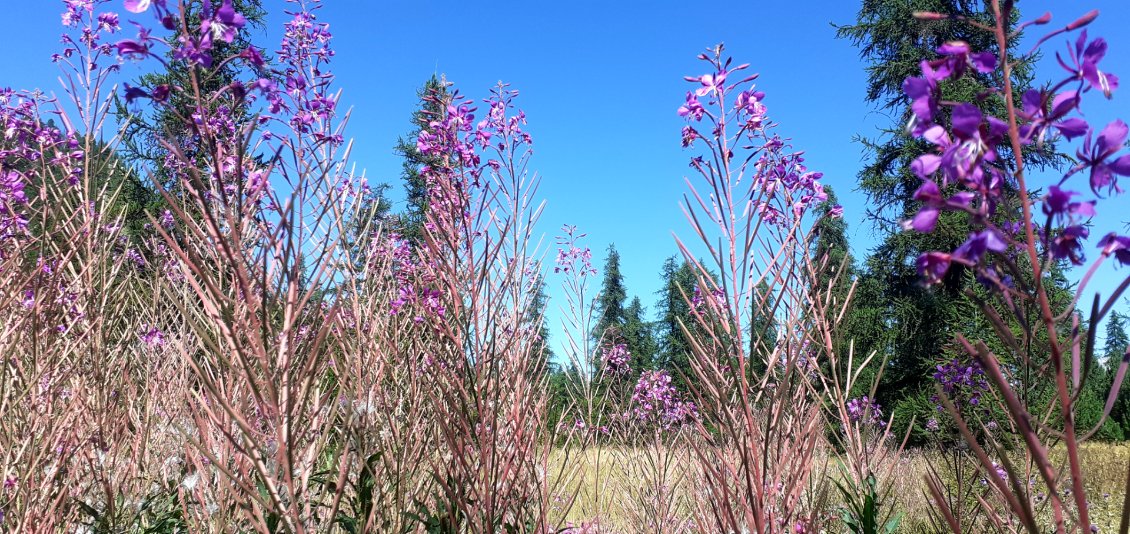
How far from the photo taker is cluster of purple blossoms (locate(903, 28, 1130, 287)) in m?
0.69

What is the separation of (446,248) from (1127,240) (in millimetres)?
1674

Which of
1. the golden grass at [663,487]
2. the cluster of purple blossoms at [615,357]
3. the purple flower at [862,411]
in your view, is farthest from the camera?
the cluster of purple blossoms at [615,357]

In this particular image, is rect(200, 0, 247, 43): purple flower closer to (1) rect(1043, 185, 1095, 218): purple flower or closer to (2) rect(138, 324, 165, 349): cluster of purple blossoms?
(1) rect(1043, 185, 1095, 218): purple flower

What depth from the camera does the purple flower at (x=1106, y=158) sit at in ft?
2.35

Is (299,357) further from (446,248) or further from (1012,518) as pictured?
(1012,518)

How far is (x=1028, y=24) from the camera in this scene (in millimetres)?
771

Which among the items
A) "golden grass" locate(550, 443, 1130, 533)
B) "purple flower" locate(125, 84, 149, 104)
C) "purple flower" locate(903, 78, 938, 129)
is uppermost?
"purple flower" locate(125, 84, 149, 104)

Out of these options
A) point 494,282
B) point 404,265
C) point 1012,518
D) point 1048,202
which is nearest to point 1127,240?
point 1048,202

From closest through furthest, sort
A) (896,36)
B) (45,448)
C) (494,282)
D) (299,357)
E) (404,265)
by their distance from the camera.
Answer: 1. (299,357)
2. (45,448)
3. (494,282)
4. (404,265)
5. (896,36)

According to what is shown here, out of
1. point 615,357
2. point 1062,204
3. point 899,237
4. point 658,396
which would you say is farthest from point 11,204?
point 899,237

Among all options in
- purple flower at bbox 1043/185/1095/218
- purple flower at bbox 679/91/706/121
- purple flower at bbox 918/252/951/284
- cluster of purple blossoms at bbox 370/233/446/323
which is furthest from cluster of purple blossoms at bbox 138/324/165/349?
purple flower at bbox 1043/185/1095/218

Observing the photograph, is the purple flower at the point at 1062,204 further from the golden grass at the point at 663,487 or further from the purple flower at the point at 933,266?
the golden grass at the point at 663,487

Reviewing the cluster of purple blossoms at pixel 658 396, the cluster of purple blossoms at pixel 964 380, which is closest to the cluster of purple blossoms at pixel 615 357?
the cluster of purple blossoms at pixel 658 396

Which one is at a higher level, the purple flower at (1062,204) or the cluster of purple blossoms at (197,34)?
the cluster of purple blossoms at (197,34)
